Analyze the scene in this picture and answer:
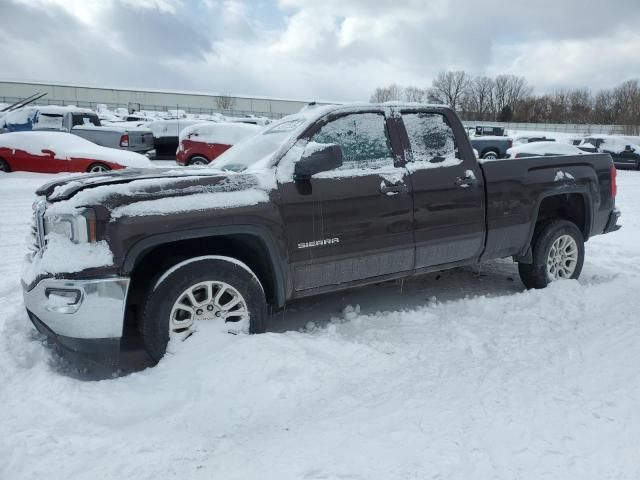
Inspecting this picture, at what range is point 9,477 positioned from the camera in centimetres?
226

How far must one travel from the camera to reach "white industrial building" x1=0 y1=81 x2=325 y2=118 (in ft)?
225

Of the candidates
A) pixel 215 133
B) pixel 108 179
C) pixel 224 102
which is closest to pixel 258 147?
pixel 108 179

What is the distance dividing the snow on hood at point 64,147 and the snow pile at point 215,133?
89.3 inches

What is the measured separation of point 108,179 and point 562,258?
4335 millimetres

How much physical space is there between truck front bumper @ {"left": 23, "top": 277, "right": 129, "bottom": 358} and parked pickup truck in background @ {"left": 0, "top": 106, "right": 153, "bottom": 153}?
1383cm

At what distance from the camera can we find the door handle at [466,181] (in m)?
4.27

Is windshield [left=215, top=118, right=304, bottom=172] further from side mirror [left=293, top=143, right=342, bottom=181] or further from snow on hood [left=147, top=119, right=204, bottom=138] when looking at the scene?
snow on hood [left=147, top=119, right=204, bottom=138]

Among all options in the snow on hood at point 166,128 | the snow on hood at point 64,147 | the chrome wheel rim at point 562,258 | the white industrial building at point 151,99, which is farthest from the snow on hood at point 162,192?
the white industrial building at point 151,99

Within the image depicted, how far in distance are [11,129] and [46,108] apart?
1.51 m

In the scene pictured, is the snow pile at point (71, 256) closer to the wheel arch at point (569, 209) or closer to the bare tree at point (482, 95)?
the wheel arch at point (569, 209)

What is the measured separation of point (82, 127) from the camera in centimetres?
1599

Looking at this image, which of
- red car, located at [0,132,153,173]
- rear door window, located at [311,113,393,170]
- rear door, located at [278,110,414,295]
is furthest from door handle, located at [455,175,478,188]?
red car, located at [0,132,153,173]

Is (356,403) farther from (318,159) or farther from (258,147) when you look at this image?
(258,147)

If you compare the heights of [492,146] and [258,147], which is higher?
[492,146]
